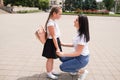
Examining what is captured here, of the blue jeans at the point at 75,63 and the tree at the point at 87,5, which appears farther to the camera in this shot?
the tree at the point at 87,5

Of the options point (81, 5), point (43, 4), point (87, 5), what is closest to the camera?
point (87, 5)

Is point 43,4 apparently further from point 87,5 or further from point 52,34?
point 52,34

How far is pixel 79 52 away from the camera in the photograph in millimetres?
4281

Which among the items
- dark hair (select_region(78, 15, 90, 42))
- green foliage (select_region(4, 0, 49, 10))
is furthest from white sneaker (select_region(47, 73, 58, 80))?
green foliage (select_region(4, 0, 49, 10))

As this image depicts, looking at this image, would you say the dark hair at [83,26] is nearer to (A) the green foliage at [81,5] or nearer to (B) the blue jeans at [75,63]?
(B) the blue jeans at [75,63]

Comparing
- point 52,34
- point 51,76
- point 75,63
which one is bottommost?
point 51,76

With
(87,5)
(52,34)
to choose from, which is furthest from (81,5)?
(52,34)

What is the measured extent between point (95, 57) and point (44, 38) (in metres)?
2.74

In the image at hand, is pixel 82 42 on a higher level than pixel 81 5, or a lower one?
higher

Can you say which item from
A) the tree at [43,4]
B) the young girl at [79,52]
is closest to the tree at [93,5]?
the tree at [43,4]

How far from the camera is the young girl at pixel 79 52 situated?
4305mm

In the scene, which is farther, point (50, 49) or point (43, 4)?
point (43, 4)

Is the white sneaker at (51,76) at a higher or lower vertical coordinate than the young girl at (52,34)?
lower

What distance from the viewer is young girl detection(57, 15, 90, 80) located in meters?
4.30
